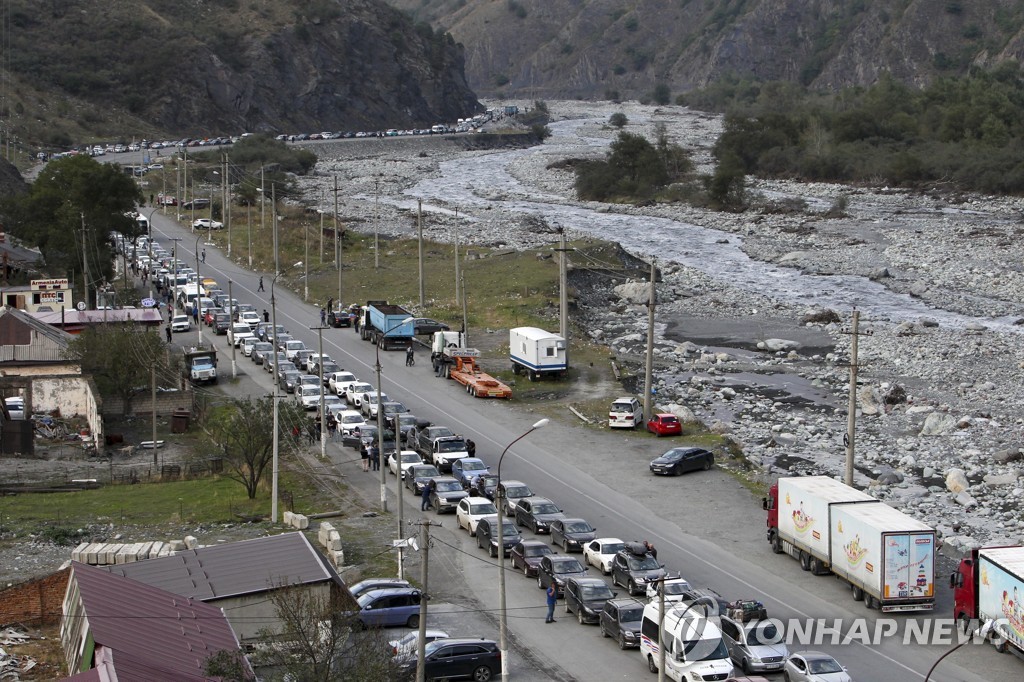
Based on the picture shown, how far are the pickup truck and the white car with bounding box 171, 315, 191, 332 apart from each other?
2398cm

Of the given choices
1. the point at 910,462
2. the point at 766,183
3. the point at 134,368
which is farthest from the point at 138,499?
the point at 766,183

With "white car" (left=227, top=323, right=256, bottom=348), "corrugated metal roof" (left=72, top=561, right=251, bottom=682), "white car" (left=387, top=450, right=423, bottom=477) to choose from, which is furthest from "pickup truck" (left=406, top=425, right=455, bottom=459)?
"white car" (left=227, top=323, right=256, bottom=348)

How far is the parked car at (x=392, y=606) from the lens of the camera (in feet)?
87.7

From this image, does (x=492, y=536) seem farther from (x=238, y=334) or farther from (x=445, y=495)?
(x=238, y=334)

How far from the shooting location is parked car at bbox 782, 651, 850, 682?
2265cm

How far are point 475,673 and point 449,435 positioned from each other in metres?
17.7

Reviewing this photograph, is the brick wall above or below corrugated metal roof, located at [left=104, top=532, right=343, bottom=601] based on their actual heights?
below

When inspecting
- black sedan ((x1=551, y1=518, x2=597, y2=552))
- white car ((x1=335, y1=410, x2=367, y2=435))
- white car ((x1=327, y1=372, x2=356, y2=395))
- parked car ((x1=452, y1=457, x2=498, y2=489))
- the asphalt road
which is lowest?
the asphalt road

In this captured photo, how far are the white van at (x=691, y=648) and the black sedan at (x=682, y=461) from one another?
14716mm

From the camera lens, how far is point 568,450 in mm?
42344

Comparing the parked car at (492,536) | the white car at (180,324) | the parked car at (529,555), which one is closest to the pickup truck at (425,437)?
the parked car at (492,536)

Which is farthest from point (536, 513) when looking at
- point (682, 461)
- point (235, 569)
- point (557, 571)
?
point (235, 569)

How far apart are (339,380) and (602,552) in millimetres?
22383

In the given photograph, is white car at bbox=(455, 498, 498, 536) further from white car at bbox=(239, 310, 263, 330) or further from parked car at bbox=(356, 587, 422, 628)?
white car at bbox=(239, 310, 263, 330)
